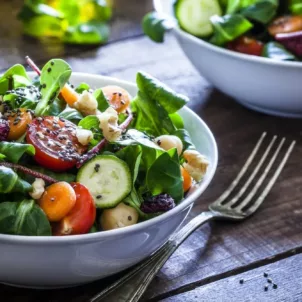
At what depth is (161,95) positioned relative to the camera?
3.58 ft

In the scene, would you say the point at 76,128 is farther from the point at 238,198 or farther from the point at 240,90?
the point at 240,90

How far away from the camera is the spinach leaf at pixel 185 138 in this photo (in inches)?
42.1

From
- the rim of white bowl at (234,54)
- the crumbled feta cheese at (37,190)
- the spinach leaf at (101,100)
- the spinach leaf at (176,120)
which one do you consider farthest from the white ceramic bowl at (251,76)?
the crumbled feta cheese at (37,190)

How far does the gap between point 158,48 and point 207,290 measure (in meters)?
0.86

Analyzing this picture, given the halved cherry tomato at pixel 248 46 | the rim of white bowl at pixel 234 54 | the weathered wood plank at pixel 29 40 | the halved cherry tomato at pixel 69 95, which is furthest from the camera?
the weathered wood plank at pixel 29 40

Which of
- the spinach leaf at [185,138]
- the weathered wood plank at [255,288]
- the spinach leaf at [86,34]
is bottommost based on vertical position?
the spinach leaf at [86,34]

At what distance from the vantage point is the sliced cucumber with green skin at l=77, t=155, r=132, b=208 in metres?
0.90

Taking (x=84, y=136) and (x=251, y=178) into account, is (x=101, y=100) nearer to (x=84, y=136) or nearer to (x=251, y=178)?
(x=84, y=136)

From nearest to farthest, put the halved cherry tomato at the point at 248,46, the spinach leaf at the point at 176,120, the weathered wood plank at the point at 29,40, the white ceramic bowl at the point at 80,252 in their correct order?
the white ceramic bowl at the point at 80,252 < the spinach leaf at the point at 176,120 < the halved cherry tomato at the point at 248,46 < the weathered wood plank at the point at 29,40

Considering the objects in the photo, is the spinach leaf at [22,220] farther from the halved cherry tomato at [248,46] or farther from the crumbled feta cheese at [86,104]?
the halved cherry tomato at [248,46]

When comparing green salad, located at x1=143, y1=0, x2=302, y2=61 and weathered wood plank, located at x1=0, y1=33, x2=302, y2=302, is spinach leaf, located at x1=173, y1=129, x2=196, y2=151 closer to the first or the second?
weathered wood plank, located at x1=0, y1=33, x2=302, y2=302

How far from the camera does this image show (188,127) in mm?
1158

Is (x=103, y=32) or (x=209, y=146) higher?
(x=209, y=146)

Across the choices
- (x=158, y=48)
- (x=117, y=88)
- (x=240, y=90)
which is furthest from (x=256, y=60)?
(x=158, y=48)
